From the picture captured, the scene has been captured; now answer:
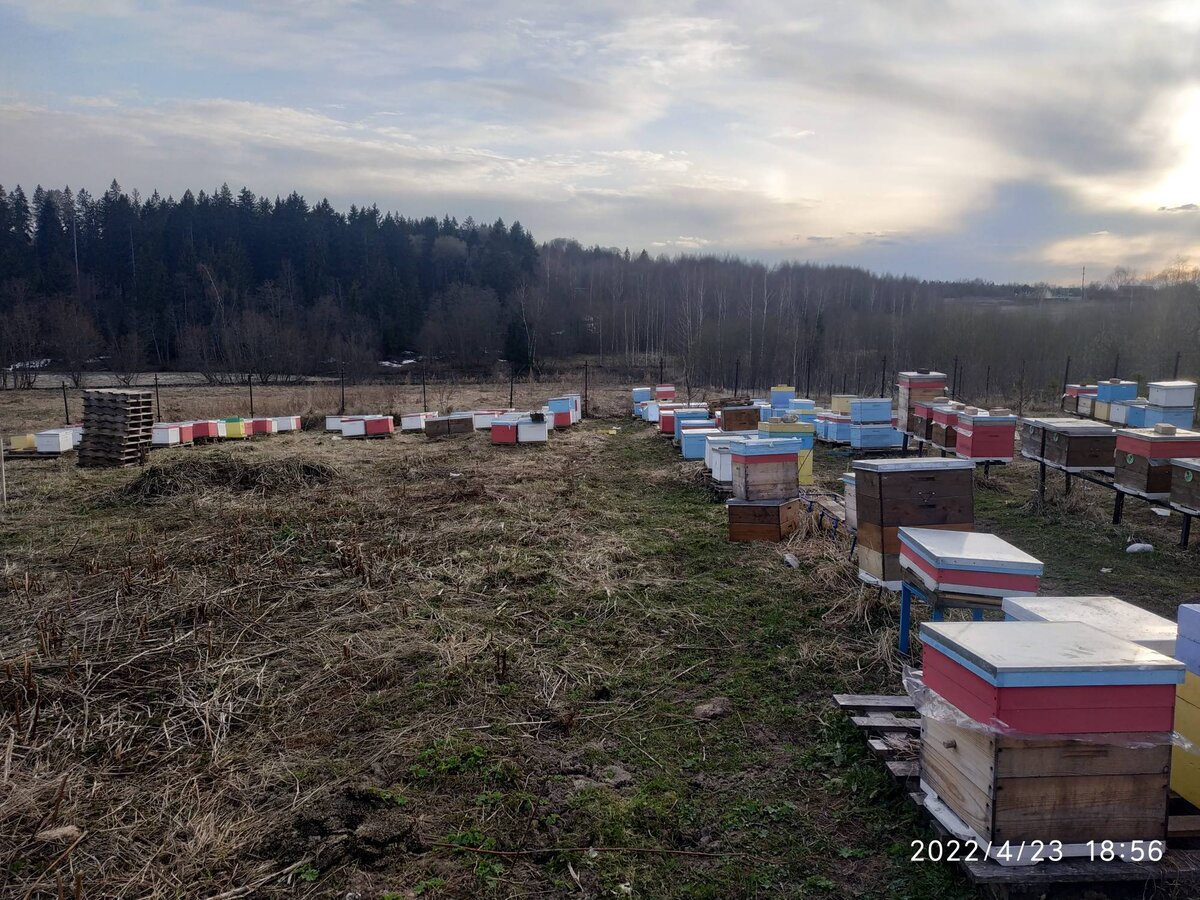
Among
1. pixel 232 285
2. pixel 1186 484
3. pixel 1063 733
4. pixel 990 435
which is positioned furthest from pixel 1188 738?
pixel 232 285

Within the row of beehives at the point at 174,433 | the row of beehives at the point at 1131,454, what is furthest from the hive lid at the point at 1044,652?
the row of beehives at the point at 174,433

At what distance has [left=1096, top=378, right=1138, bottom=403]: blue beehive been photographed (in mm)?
20203

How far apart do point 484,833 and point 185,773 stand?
2101mm

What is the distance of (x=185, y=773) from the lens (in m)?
4.58

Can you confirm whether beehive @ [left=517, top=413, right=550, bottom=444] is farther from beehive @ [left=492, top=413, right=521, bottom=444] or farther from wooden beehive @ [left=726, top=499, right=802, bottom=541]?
wooden beehive @ [left=726, top=499, right=802, bottom=541]

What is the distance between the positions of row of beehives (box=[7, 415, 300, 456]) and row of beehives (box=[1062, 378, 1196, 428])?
22137mm

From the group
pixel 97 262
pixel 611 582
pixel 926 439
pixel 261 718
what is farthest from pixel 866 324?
pixel 97 262

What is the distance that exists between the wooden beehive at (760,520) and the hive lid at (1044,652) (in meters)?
6.01

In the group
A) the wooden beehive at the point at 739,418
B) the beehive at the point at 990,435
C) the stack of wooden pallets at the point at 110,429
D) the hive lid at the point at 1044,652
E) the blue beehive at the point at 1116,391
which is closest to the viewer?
the hive lid at the point at 1044,652

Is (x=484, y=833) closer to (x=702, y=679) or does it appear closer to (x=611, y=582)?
(x=702, y=679)

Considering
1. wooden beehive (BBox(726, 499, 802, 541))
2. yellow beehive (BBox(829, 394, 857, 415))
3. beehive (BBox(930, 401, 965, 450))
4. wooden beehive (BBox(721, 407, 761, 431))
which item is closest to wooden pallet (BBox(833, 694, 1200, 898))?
wooden beehive (BBox(726, 499, 802, 541))

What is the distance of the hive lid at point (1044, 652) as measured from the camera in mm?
3086

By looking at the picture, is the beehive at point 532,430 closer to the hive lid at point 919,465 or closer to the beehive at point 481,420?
the beehive at point 481,420
